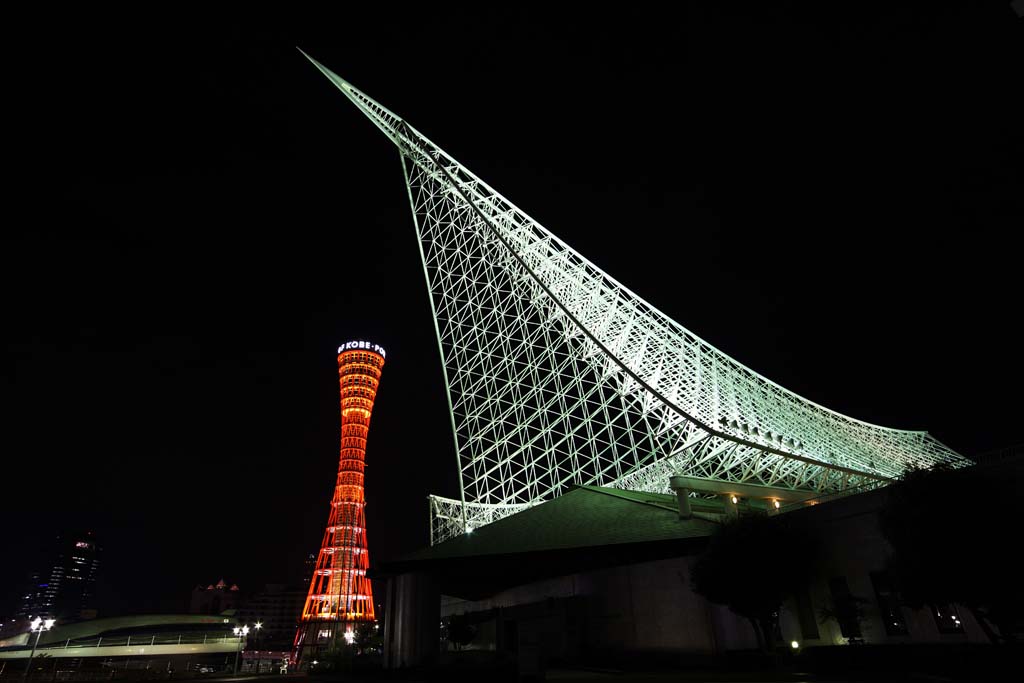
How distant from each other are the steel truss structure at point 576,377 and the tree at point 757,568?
3242 millimetres

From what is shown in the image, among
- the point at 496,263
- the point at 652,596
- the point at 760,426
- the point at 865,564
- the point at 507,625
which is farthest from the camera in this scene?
the point at 496,263

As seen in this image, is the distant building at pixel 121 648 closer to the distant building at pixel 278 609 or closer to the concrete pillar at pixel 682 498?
the concrete pillar at pixel 682 498

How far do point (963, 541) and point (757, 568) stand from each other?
5.31m

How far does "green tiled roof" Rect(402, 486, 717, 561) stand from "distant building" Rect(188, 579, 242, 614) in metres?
122

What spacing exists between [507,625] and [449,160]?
24279 millimetres

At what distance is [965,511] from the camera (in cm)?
1334

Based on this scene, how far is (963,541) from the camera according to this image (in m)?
13.0

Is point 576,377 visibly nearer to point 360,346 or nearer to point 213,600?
point 360,346

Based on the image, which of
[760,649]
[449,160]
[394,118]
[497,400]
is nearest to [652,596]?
[760,649]

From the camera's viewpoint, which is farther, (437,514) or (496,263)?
(437,514)

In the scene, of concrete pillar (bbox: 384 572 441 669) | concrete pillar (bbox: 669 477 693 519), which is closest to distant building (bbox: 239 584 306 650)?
concrete pillar (bbox: 384 572 441 669)

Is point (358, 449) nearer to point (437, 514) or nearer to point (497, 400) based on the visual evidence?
point (437, 514)

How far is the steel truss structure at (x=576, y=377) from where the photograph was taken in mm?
22922

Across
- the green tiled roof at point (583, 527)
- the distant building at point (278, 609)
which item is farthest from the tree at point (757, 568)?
the distant building at point (278, 609)
